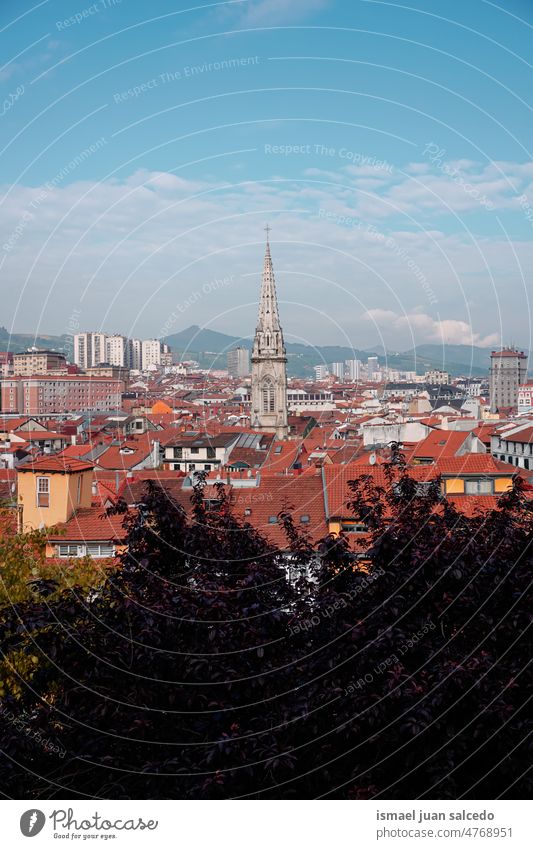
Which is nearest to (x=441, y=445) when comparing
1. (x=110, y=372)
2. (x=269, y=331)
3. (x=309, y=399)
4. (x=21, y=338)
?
(x=269, y=331)

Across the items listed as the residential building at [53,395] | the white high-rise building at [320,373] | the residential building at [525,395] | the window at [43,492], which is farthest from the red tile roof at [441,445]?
the white high-rise building at [320,373]

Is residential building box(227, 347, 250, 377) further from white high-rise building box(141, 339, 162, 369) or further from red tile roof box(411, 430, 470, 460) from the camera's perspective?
red tile roof box(411, 430, 470, 460)

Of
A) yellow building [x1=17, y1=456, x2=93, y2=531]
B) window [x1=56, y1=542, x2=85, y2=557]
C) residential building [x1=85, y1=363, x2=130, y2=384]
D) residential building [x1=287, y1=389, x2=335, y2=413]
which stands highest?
residential building [x1=85, y1=363, x2=130, y2=384]

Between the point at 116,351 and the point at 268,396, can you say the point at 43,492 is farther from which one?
the point at 116,351

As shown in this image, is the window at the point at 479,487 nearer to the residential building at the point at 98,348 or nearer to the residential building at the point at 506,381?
the residential building at the point at 506,381

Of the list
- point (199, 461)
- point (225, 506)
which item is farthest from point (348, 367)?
point (225, 506)

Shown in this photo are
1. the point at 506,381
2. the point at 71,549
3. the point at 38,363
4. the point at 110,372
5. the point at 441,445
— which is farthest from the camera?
the point at 110,372

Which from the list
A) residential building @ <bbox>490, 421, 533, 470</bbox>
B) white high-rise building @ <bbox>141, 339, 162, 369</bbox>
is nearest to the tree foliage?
residential building @ <bbox>490, 421, 533, 470</bbox>
